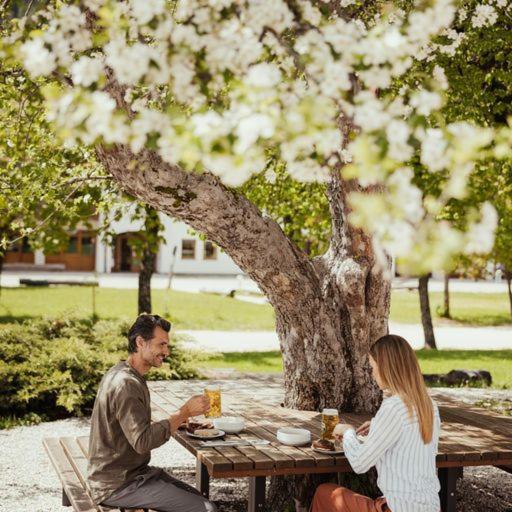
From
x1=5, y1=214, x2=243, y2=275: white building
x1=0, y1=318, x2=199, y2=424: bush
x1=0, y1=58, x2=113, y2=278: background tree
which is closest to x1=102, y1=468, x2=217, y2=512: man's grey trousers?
x1=0, y1=58, x2=113, y2=278: background tree

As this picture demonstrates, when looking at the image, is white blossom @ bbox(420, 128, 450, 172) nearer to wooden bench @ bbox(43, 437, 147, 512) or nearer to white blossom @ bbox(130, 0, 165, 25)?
white blossom @ bbox(130, 0, 165, 25)

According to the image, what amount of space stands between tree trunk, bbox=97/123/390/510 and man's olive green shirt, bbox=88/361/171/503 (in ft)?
4.87

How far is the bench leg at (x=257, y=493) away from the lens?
477 cm

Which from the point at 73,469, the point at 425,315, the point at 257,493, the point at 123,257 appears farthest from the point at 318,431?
the point at 123,257

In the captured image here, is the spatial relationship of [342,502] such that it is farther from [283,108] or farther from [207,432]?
[283,108]

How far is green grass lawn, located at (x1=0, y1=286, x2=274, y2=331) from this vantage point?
931 inches

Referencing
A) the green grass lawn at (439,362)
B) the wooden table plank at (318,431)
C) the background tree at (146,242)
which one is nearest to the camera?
the wooden table plank at (318,431)

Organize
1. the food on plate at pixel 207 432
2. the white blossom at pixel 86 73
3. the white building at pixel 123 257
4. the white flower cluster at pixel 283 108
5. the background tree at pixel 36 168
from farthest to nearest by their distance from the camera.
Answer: the white building at pixel 123 257, the background tree at pixel 36 168, the food on plate at pixel 207 432, the white blossom at pixel 86 73, the white flower cluster at pixel 283 108

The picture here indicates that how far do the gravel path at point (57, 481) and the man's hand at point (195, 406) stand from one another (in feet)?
6.32

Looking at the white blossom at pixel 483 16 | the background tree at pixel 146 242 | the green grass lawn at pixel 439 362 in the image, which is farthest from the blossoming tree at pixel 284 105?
the green grass lawn at pixel 439 362

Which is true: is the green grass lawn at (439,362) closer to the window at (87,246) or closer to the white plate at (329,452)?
the white plate at (329,452)

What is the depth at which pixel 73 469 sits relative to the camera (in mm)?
5609

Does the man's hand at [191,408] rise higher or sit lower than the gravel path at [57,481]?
higher

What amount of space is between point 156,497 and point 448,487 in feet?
6.00
